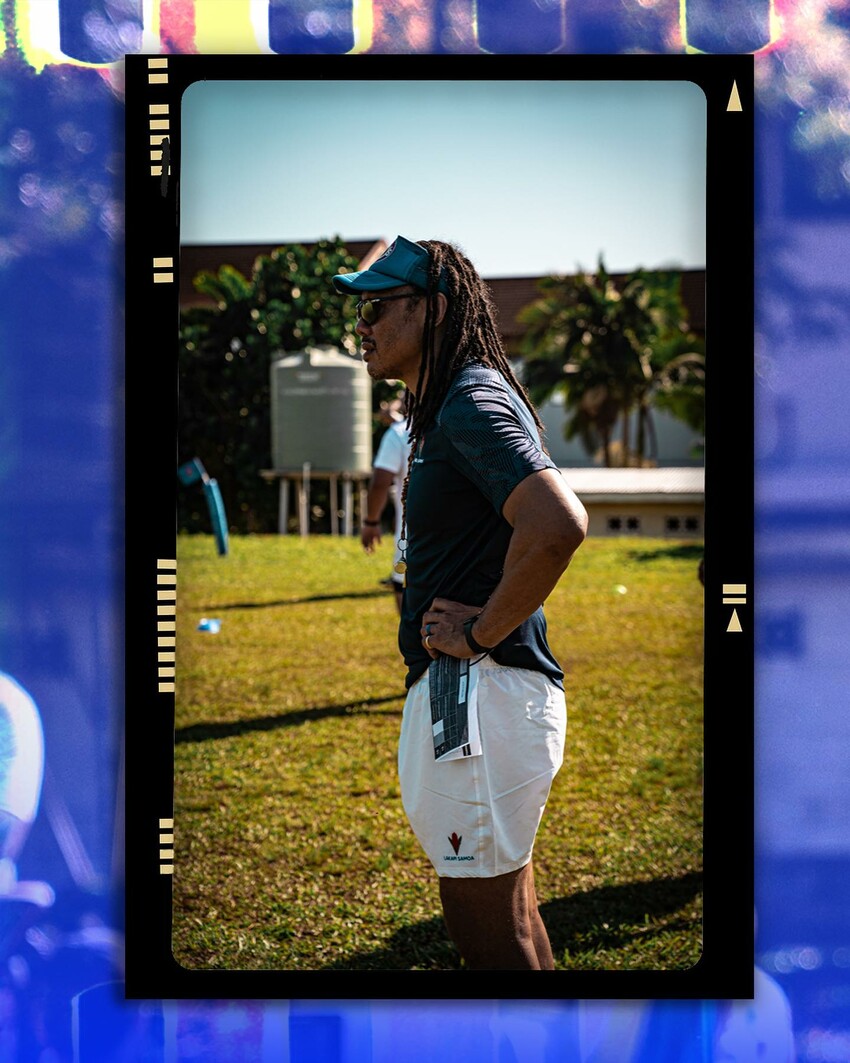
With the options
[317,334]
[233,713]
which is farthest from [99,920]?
[233,713]

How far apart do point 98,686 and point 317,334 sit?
7.89 ft


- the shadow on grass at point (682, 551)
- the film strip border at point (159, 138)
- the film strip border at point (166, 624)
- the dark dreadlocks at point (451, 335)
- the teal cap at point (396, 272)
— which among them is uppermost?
the film strip border at point (159, 138)

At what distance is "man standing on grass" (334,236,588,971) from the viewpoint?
2.13m

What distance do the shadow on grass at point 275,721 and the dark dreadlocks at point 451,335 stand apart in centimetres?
305

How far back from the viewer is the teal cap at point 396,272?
2.30 meters

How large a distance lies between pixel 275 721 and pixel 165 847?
2.94m

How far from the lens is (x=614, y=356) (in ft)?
13.7

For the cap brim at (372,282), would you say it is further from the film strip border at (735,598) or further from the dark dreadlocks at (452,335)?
the film strip border at (735,598)

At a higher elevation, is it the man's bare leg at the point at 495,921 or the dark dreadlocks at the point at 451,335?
the dark dreadlocks at the point at 451,335

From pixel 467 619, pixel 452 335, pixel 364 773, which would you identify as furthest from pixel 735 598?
pixel 364 773

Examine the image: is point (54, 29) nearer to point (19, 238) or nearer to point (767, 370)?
point (19, 238)

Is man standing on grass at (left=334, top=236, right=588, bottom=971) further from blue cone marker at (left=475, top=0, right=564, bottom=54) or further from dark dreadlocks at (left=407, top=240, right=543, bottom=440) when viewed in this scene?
blue cone marker at (left=475, top=0, right=564, bottom=54)

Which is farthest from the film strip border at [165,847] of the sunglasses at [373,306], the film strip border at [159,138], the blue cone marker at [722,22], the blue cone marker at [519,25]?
the blue cone marker at [722,22]

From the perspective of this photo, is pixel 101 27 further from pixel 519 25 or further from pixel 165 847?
pixel 165 847
